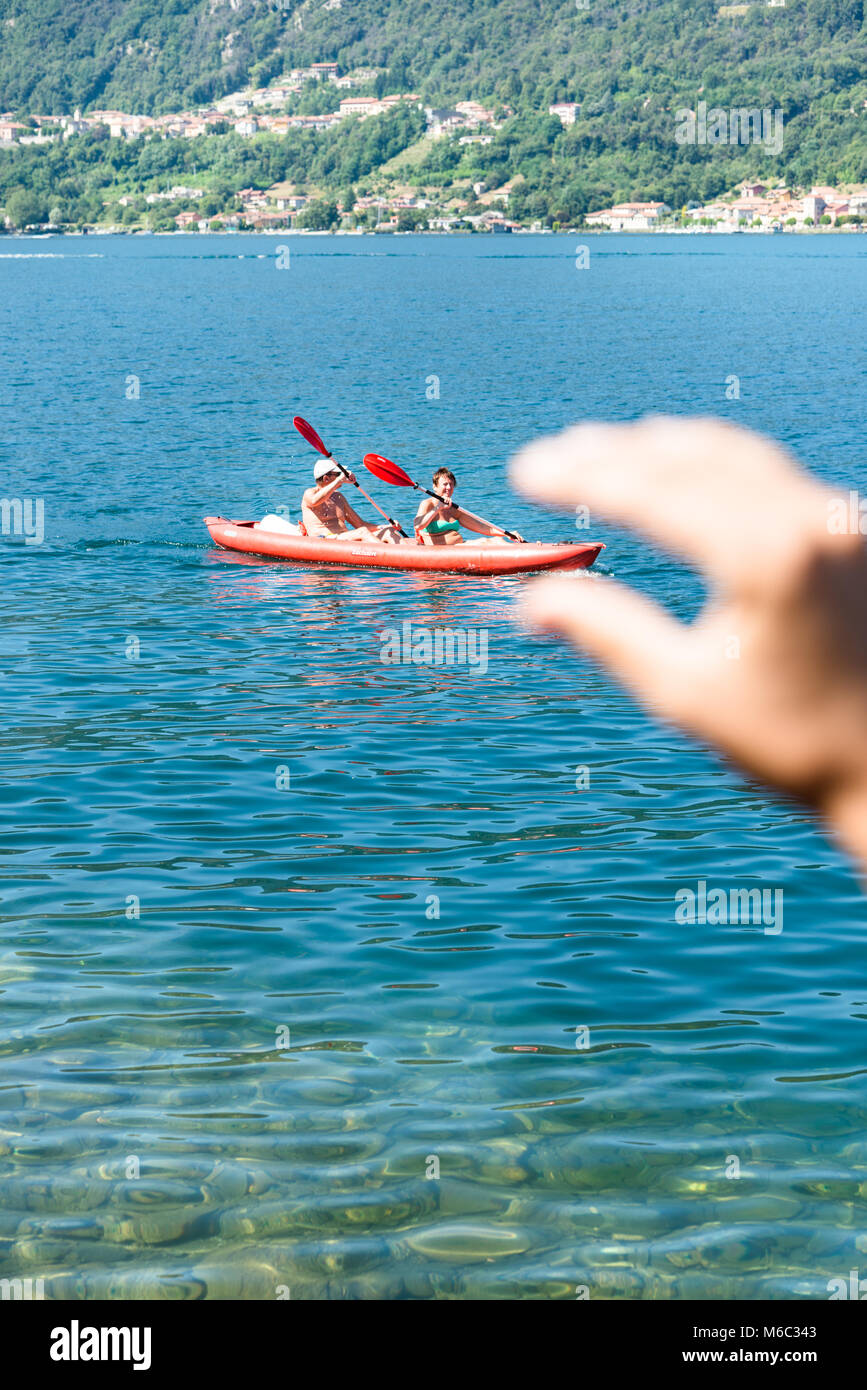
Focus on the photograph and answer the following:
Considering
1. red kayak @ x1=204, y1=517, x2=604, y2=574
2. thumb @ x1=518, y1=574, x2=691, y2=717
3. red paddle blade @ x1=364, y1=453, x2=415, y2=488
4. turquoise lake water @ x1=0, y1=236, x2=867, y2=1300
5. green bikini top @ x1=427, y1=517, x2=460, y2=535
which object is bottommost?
turquoise lake water @ x1=0, y1=236, x2=867, y2=1300

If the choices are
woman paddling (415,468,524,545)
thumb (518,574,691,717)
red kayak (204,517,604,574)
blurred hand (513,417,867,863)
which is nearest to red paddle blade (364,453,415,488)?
woman paddling (415,468,524,545)

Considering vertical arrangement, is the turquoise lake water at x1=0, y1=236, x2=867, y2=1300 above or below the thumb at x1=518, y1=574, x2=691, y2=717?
below

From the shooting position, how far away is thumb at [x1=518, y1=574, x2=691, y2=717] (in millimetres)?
12984

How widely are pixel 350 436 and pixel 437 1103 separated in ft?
108

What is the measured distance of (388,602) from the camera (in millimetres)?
20719

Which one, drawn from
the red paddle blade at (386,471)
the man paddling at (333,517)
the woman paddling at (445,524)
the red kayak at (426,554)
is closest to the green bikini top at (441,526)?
the woman paddling at (445,524)

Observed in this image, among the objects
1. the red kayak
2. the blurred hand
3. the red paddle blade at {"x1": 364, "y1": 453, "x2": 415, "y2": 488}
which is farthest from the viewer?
the red paddle blade at {"x1": 364, "y1": 453, "x2": 415, "y2": 488}

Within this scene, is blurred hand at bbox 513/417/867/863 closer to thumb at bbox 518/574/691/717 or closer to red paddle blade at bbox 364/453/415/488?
thumb at bbox 518/574/691/717

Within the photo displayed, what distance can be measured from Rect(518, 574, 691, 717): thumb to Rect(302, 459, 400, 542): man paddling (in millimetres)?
2816

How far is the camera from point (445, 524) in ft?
73.3

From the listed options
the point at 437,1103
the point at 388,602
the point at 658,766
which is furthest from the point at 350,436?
the point at 437,1103

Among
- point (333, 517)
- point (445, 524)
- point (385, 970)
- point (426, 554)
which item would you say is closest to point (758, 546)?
point (385, 970)

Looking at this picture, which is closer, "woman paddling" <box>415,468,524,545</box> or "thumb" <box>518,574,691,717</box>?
"thumb" <box>518,574,691,717</box>

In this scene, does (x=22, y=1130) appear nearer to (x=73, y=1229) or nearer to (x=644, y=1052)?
(x=73, y=1229)
